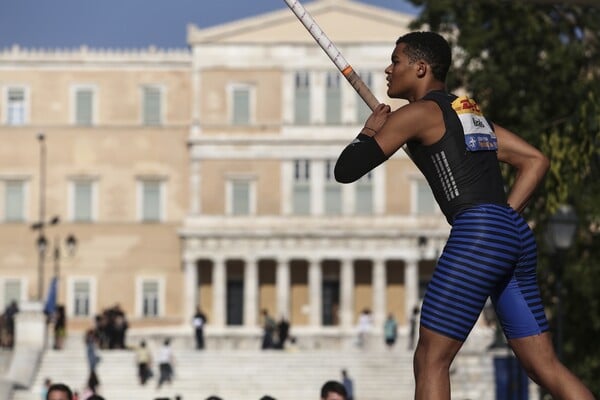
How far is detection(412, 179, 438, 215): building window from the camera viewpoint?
202 feet

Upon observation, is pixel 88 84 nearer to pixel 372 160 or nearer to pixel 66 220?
pixel 66 220

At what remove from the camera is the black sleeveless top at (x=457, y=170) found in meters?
5.92

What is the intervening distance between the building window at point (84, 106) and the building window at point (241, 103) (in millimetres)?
5026

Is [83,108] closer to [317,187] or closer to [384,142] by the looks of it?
[317,187]

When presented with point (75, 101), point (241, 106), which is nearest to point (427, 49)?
→ point (241, 106)

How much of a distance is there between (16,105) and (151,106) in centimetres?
480

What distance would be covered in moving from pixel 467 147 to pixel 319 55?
186 feet

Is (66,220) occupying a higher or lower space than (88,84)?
lower

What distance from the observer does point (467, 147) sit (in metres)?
5.95

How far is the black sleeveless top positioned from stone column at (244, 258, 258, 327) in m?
Answer: 55.3

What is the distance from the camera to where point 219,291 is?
6147cm

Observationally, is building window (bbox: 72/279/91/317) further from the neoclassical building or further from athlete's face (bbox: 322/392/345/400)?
athlete's face (bbox: 322/392/345/400)

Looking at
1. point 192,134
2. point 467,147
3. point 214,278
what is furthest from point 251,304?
point 467,147

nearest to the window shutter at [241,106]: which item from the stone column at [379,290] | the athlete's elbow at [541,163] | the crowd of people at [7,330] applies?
the stone column at [379,290]
